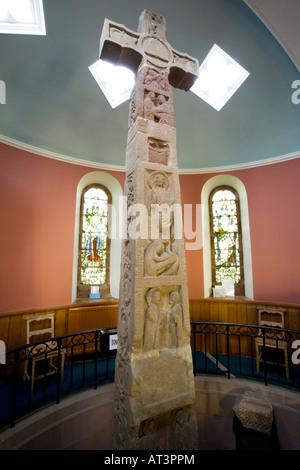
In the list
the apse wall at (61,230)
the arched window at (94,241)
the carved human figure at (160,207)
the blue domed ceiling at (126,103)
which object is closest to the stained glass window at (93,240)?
the arched window at (94,241)

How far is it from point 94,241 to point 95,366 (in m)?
3.37

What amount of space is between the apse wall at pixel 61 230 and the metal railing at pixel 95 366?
1.05 m

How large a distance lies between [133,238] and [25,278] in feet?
11.5

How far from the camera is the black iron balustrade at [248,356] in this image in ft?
12.1

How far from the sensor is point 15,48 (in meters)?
3.96

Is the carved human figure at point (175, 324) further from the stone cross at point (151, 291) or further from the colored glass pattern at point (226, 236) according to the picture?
the colored glass pattern at point (226, 236)

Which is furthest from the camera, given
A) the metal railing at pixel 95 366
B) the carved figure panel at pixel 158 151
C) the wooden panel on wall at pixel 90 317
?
the wooden panel on wall at pixel 90 317

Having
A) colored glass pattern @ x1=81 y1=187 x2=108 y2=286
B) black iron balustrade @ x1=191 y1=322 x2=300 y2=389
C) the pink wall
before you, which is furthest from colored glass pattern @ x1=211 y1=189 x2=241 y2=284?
the pink wall

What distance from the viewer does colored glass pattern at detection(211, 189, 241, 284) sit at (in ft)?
20.4

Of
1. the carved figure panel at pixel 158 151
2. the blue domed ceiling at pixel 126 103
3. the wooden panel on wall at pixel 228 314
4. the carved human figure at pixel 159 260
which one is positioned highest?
the blue domed ceiling at pixel 126 103

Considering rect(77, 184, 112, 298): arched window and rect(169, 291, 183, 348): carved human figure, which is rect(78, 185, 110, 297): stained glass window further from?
rect(169, 291, 183, 348): carved human figure

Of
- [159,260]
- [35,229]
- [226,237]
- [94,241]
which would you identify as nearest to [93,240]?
[94,241]

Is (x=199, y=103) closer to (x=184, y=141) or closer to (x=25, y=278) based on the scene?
(x=184, y=141)

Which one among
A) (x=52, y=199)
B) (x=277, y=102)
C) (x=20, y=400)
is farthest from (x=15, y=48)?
(x=20, y=400)
